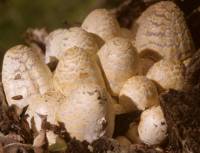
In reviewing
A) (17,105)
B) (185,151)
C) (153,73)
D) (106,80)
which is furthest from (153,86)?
(17,105)

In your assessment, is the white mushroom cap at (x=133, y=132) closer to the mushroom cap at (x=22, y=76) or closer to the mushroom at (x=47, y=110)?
the mushroom at (x=47, y=110)

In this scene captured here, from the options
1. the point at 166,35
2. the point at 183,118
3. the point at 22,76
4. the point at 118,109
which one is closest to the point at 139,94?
the point at 118,109

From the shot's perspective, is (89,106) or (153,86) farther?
(153,86)

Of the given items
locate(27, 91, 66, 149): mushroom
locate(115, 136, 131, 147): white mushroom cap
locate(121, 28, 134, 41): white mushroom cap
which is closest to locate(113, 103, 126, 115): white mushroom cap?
locate(115, 136, 131, 147): white mushroom cap

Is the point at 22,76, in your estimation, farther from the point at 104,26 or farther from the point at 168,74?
the point at 168,74

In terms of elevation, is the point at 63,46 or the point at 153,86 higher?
the point at 63,46

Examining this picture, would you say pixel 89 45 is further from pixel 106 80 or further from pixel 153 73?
pixel 153 73

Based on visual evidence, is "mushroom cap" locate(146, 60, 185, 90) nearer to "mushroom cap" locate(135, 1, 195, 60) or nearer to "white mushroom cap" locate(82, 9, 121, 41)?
"mushroom cap" locate(135, 1, 195, 60)

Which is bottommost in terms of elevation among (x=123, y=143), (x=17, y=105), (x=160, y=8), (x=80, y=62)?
(x=123, y=143)
